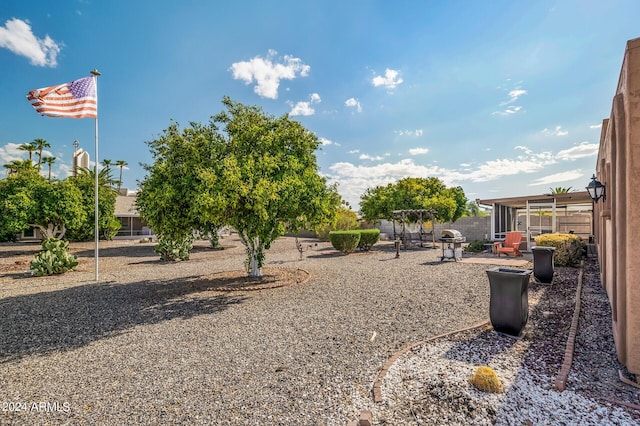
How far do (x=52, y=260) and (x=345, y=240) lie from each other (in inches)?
496

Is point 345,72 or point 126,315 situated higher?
point 345,72

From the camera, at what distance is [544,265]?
840 centimetres

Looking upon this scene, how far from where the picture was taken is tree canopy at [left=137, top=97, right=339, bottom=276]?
6887 millimetres

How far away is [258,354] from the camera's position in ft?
14.3

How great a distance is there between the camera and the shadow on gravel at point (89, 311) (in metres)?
5.09

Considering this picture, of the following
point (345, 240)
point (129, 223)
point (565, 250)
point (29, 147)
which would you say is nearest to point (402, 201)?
point (345, 240)

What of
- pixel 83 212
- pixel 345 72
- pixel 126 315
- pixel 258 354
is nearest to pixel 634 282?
pixel 258 354

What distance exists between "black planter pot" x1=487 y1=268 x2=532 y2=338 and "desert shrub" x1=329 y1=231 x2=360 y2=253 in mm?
11747

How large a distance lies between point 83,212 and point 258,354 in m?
21.9

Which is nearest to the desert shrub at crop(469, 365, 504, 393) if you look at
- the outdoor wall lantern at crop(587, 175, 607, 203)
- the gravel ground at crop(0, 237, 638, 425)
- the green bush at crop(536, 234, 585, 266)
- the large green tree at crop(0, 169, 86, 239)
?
the gravel ground at crop(0, 237, 638, 425)

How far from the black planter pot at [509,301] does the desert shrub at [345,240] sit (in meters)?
11.7

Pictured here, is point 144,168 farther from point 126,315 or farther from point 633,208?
point 633,208

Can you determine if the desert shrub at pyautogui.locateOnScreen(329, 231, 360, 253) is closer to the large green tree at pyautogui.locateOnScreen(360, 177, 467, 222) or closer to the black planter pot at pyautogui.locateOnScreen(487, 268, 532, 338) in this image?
the large green tree at pyautogui.locateOnScreen(360, 177, 467, 222)

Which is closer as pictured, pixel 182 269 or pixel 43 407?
pixel 43 407
